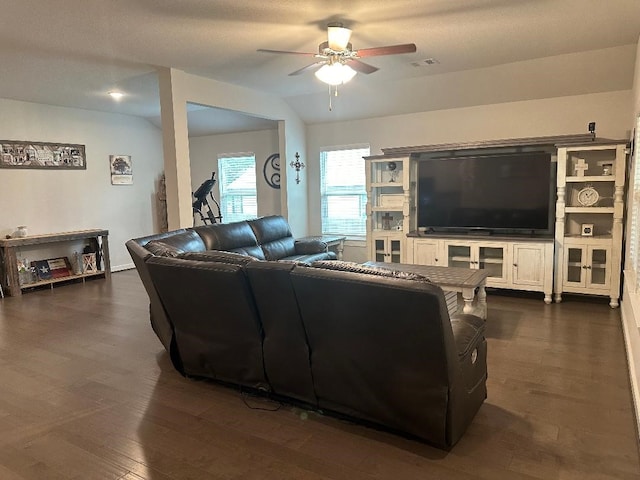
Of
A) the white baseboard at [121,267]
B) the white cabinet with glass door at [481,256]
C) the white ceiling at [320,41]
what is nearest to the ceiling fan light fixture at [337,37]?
the white ceiling at [320,41]

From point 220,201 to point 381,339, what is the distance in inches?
273

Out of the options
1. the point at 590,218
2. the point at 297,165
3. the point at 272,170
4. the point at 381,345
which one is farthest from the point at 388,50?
the point at 272,170

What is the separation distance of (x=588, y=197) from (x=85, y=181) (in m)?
7.10

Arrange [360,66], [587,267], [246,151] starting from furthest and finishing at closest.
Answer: [246,151]
[587,267]
[360,66]

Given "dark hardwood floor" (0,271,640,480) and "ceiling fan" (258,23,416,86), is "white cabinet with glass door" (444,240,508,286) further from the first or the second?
"ceiling fan" (258,23,416,86)

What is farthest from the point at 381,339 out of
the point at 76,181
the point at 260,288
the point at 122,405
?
the point at 76,181

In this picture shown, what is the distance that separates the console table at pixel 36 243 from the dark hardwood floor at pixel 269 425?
2.49m

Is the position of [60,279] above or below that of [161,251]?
below

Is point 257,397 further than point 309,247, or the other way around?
point 309,247

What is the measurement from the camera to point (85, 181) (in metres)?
7.09

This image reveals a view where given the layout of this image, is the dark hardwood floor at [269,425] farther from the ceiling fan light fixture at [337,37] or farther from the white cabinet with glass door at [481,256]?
the ceiling fan light fixture at [337,37]

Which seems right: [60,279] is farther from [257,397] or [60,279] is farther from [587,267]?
[587,267]

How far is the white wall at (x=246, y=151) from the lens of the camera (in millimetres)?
7910

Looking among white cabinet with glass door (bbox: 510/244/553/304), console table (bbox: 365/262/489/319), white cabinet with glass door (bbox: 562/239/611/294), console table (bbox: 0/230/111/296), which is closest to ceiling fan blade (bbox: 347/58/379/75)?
console table (bbox: 365/262/489/319)
